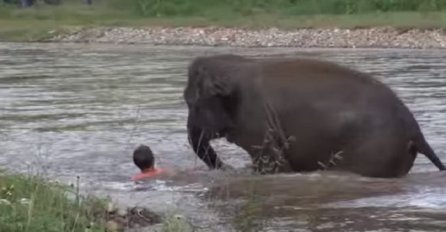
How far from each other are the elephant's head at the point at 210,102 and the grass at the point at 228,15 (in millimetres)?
38737

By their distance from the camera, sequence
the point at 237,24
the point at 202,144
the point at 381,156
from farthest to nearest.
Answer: the point at 237,24, the point at 202,144, the point at 381,156

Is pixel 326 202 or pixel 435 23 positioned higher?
pixel 326 202

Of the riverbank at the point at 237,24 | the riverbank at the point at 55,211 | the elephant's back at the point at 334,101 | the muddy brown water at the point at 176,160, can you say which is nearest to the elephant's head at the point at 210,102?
the muddy brown water at the point at 176,160

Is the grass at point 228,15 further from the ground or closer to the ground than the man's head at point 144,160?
closer to the ground

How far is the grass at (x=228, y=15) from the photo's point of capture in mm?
53938

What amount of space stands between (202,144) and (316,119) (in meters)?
1.22

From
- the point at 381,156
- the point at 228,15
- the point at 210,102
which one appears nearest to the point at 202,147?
the point at 210,102

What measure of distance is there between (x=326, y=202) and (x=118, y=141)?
591 cm

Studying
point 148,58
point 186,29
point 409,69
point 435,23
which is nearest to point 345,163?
point 409,69

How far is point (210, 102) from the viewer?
12.1 metres

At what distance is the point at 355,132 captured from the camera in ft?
37.4

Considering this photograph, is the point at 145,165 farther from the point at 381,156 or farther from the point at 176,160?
the point at 381,156

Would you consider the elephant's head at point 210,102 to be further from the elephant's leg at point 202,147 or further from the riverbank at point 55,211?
the riverbank at point 55,211

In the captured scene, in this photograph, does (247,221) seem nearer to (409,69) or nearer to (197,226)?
(197,226)
